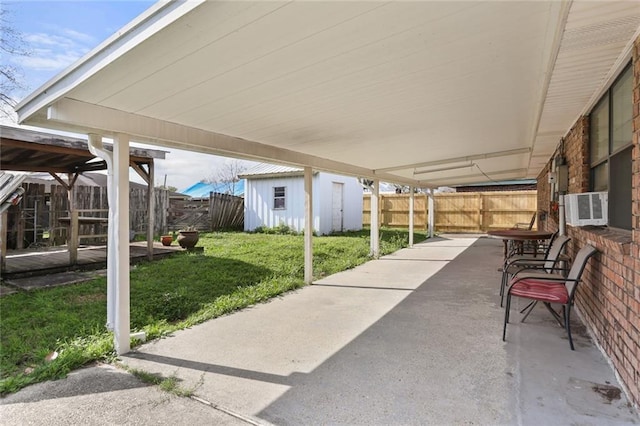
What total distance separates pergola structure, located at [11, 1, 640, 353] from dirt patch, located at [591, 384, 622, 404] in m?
2.42

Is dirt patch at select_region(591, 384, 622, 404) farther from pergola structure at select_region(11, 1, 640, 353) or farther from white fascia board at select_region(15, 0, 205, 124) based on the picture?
white fascia board at select_region(15, 0, 205, 124)

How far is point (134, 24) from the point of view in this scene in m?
2.04

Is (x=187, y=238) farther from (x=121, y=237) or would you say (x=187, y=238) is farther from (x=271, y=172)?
(x=271, y=172)

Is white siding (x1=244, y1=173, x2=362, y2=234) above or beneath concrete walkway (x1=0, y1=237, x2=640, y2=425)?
above

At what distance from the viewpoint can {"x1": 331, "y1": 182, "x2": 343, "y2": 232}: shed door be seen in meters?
15.7

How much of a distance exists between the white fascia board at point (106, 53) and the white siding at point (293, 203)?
11.7 metres

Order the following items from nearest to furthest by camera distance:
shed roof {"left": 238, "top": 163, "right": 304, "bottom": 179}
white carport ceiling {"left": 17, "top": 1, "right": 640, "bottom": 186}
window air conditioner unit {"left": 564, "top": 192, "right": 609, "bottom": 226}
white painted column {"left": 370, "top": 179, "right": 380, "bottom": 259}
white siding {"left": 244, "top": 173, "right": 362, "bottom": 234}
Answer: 1. white carport ceiling {"left": 17, "top": 1, "right": 640, "bottom": 186}
2. window air conditioner unit {"left": 564, "top": 192, "right": 609, "bottom": 226}
3. white painted column {"left": 370, "top": 179, "right": 380, "bottom": 259}
4. white siding {"left": 244, "top": 173, "right": 362, "bottom": 234}
5. shed roof {"left": 238, "top": 163, "right": 304, "bottom": 179}

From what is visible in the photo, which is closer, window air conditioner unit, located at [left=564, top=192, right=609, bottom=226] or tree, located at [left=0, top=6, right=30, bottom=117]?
window air conditioner unit, located at [left=564, top=192, right=609, bottom=226]

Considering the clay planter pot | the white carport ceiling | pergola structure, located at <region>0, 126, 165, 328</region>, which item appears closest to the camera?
the white carport ceiling

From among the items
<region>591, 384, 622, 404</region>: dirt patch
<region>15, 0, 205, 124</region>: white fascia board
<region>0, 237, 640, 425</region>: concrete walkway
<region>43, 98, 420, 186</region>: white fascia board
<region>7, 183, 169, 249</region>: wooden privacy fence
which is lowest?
<region>0, 237, 640, 425</region>: concrete walkway

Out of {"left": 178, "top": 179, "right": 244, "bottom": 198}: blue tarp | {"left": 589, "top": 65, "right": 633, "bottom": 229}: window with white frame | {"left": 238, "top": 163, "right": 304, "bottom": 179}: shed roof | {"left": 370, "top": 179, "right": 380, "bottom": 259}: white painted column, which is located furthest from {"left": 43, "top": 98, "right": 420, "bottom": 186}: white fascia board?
{"left": 178, "top": 179, "right": 244, "bottom": 198}: blue tarp

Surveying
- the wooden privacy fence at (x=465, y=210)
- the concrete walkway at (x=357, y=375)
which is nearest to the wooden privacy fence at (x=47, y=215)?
the concrete walkway at (x=357, y=375)

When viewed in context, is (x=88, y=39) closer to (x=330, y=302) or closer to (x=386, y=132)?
(x=386, y=132)

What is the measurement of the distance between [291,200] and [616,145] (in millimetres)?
12523
